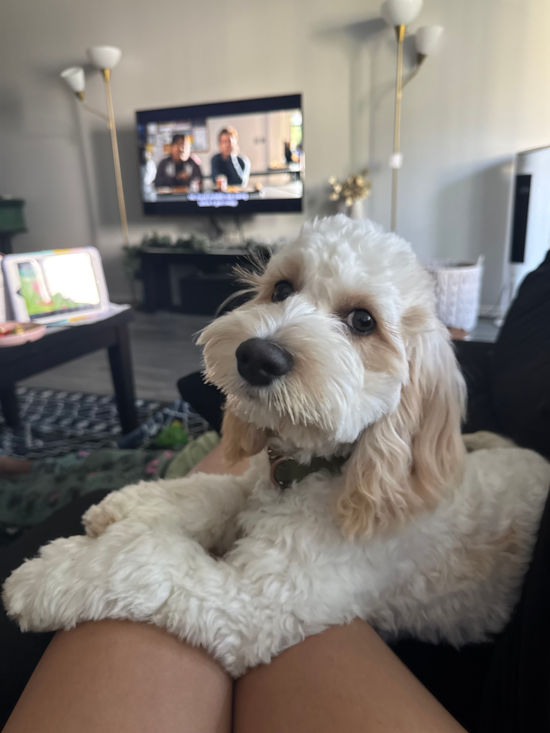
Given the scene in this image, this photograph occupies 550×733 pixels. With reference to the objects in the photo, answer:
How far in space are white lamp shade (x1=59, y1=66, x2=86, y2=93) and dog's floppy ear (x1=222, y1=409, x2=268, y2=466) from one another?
541 centimetres

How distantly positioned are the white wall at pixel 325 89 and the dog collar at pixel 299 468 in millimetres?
4153

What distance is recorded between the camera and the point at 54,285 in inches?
87.7

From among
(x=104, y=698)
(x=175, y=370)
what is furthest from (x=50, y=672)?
(x=175, y=370)

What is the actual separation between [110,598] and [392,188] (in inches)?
178

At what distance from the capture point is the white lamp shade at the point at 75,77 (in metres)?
4.95

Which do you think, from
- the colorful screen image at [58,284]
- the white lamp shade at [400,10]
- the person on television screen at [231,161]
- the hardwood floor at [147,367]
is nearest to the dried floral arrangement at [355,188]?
the person on television screen at [231,161]

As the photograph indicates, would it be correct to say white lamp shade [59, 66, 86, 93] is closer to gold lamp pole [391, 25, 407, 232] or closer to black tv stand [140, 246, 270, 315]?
black tv stand [140, 246, 270, 315]

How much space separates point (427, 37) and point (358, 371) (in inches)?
165

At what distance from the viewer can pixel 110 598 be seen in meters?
0.68

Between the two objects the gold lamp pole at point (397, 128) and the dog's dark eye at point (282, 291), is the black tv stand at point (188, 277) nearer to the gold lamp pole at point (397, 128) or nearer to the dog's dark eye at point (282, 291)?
the gold lamp pole at point (397, 128)

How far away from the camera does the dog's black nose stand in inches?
27.2

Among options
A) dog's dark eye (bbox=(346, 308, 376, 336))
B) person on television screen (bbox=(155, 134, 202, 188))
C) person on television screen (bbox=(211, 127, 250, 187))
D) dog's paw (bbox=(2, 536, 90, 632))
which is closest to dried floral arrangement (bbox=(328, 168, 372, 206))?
person on television screen (bbox=(211, 127, 250, 187))

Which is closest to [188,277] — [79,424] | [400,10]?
[79,424]

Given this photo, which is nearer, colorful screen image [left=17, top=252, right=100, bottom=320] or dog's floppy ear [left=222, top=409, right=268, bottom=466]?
dog's floppy ear [left=222, top=409, right=268, bottom=466]
